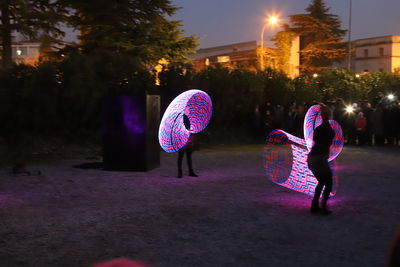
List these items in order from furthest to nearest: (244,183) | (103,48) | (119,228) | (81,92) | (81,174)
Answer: (103,48)
(81,92)
(81,174)
(244,183)
(119,228)

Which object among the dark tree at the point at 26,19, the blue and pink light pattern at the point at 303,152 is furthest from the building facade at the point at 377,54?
the blue and pink light pattern at the point at 303,152

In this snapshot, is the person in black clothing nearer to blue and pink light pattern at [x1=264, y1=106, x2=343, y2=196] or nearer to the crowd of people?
blue and pink light pattern at [x1=264, y1=106, x2=343, y2=196]

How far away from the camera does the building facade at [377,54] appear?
71000 mm

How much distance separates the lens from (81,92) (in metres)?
18.9

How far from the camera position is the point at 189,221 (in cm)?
812

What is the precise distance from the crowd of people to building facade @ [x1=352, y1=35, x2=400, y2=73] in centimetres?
4986

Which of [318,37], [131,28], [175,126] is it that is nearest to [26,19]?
[131,28]

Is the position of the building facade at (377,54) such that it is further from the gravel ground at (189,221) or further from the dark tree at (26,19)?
the gravel ground at (189,221)

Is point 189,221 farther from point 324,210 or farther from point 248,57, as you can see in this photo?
point 248,57

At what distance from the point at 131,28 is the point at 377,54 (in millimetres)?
58243

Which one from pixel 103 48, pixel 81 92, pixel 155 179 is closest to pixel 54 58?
pixel 103 48

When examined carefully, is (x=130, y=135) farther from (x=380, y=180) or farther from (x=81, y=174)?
(x=380, y=180)

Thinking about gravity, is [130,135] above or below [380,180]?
above

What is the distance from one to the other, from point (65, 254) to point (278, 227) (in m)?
3.22
